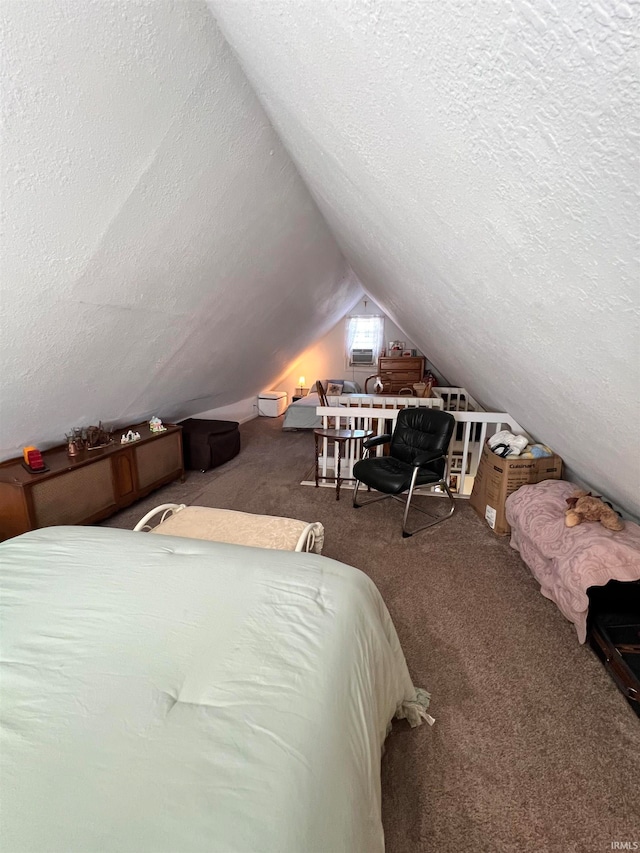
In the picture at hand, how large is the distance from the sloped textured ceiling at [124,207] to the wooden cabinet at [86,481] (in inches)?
12.6

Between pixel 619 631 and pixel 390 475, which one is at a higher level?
pixel 390 475

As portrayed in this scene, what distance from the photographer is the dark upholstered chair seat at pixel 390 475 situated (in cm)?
271

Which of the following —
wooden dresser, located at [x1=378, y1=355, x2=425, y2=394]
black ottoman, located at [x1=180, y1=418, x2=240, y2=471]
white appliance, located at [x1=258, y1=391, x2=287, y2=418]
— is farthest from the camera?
white appliance, located at [x1=258, y1=391, x2=287, y2=418]

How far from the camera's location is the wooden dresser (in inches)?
235

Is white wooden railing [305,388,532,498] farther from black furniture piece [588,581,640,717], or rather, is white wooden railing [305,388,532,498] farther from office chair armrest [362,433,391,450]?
black furniture piece [588,581,640,717]

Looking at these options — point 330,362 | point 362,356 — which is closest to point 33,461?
point 330,362

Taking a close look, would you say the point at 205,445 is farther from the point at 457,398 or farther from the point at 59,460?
the point at 457,398

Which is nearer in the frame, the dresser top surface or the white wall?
the dresser top surface

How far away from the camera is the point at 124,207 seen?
64.8 inches

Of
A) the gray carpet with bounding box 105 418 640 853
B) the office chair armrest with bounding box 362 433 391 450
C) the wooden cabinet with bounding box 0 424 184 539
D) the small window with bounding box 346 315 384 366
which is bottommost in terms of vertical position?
the gray carpet with bounding box 105 418 640 853

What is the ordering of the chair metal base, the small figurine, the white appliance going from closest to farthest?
the small figurine → the chair metal base → the white appliance

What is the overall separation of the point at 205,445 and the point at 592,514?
3.45 m

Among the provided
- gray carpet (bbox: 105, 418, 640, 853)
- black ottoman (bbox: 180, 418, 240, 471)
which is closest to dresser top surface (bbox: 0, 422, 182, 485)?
black ottoman (bbox: 180, 418, 240, 471)

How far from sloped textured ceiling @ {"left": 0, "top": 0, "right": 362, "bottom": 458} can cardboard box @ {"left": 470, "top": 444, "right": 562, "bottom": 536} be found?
92.8 inches
